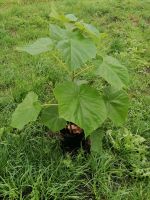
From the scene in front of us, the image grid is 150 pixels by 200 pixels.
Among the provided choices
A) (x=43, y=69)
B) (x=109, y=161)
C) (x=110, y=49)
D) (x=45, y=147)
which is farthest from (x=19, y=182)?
(x=110, y=49)

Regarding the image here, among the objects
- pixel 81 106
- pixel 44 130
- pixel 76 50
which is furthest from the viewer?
pixel 44 130

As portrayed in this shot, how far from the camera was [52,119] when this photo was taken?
3.16 metres

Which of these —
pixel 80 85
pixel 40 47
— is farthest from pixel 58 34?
pixel 80 85

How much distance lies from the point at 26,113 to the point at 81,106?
1.52 ft

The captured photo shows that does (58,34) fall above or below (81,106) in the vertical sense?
above

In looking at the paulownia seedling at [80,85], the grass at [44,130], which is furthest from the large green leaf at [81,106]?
the grass at [44,130]

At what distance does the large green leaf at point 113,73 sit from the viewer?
113 inches

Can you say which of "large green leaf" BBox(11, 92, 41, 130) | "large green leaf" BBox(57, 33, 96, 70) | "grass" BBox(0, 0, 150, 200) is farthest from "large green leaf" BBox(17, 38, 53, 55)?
"grass" BBox(0, 0, 150, 200)

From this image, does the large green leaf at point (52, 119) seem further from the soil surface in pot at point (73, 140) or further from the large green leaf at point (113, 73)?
the large green leaf at point (113, 73)

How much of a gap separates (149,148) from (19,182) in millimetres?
1318

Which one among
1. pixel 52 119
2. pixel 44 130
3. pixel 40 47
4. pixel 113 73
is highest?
pixel 40 47

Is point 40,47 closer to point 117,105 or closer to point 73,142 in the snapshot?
point 117,105

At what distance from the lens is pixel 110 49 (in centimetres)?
580

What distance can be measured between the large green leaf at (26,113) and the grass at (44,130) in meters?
0.39
